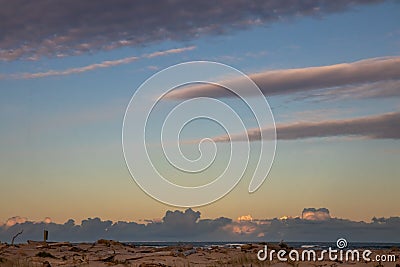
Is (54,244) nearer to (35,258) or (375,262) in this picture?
(35,258)

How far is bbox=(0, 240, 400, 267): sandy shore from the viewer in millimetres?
21016

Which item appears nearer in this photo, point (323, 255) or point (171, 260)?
point (171, 260)

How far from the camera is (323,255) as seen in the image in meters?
24.0

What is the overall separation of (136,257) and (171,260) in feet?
4.66

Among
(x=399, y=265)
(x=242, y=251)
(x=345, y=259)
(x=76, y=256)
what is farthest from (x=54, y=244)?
(x=399, y=265)

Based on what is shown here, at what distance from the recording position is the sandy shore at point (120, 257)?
21.0 m

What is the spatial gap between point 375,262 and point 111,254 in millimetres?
9466

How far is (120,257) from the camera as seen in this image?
2281 cm

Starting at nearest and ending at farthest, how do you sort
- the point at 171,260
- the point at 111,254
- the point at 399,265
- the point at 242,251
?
the point at 399,265 → the point at 171,260 → the point at 111,254 → the point at 242,251

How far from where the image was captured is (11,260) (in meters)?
20.8

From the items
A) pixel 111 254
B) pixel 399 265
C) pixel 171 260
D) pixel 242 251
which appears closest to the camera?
pixel 399 265
